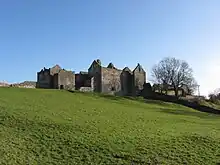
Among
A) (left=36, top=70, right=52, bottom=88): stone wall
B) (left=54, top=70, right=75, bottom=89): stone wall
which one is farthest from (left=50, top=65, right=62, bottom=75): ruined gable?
(left=54, top=70, right=75, bottom=89): stone wall

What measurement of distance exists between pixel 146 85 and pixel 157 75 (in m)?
12.1

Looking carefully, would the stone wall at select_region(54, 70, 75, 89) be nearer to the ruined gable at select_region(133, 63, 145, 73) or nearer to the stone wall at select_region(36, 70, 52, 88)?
the stone wall at select_region(36, 70, 52, 88)

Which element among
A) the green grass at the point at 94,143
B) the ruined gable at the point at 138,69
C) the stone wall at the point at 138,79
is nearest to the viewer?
the green grass at the point at 94,143

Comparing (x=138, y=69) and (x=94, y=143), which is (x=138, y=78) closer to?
(x=138, y=69)

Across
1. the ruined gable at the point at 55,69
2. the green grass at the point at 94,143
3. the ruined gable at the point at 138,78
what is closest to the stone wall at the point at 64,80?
the ruined gable at the point at 55,69

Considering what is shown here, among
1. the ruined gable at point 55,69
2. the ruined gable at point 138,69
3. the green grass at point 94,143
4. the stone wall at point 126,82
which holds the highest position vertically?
the ruined gable at point 138,69

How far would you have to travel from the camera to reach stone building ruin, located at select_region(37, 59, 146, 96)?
249ft

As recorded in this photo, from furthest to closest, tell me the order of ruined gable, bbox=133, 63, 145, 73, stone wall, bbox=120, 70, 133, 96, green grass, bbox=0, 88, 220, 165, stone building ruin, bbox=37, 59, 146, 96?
ruined gable, bbox=133, 63, 145, 73 → stone wall, bbox=120, 70, 133, 96 → stone building ruin, bbox=37, 59, 146, 96 → green grass, bbox=0, 88, 220, 165

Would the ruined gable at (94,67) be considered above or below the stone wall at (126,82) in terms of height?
above

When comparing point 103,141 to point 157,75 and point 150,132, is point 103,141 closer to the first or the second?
point 150,132

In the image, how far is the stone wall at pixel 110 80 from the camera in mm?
81312

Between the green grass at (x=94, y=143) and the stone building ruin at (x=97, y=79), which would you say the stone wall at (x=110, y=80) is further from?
the green grass at (x=94, y=143)

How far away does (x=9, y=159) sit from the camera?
1584 centimetres

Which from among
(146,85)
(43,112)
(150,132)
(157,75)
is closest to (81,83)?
(146,85)
